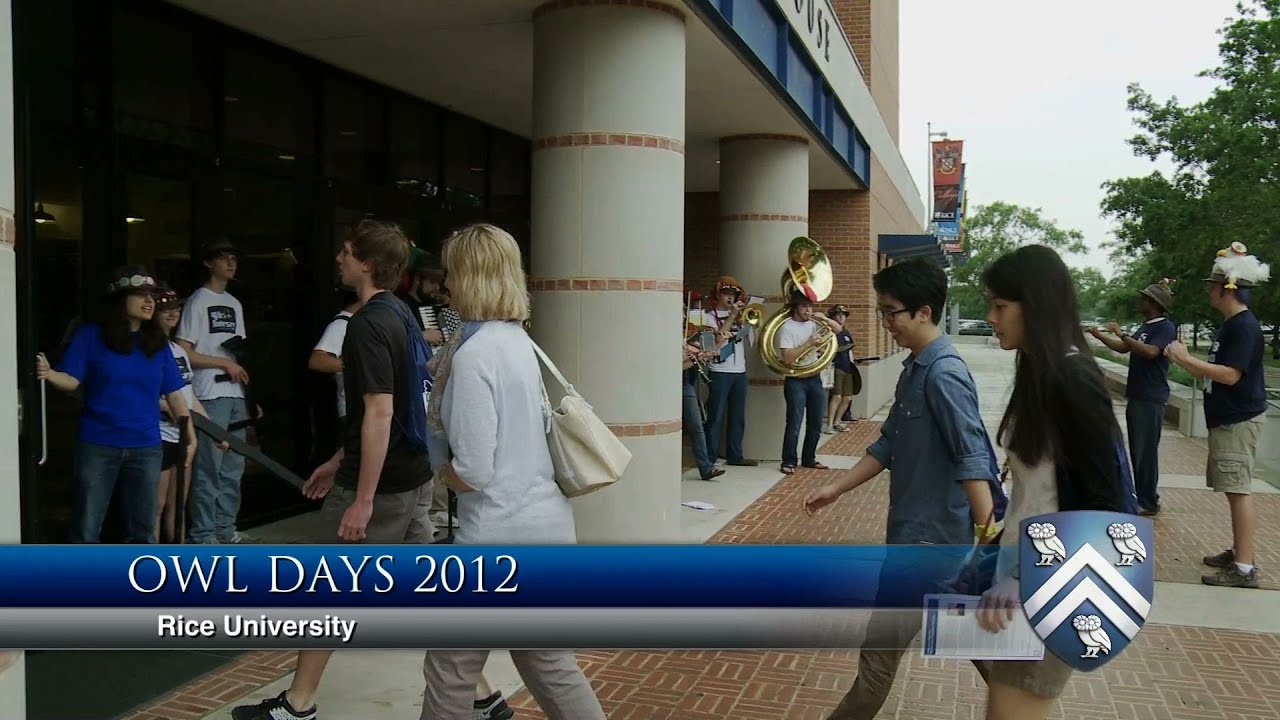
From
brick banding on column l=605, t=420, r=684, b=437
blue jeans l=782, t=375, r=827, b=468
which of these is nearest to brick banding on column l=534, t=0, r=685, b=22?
brick banding on column l=605, t=420, r=684, b=437

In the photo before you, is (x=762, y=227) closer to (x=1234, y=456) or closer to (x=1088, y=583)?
(x=1234, y=456)

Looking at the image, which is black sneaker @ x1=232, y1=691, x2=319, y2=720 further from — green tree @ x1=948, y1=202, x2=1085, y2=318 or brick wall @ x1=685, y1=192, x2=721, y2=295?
green tree @ x1=948, y1=202, x2=1085, y2=318

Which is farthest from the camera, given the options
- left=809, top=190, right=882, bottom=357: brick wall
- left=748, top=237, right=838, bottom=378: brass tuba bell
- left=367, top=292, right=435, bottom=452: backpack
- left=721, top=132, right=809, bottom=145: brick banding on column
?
left=809, top=190, right=882, bottom=357: brick wall

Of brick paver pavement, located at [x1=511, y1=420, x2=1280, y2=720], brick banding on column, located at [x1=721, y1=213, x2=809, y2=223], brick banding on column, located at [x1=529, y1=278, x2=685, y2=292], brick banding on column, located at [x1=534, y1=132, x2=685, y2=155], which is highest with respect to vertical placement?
brick banding on column, located at [x1=721, y1=213, x2=809, y2=223]

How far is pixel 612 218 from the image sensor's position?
279 inches

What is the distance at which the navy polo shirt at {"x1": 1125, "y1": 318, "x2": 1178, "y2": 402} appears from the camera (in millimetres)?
8523

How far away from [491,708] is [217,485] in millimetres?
3342

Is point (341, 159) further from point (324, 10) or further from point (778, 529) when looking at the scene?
point (778, 529)

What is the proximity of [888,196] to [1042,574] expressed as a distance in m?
19.5

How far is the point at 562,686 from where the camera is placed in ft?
11.3

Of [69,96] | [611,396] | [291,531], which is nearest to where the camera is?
[69,96]

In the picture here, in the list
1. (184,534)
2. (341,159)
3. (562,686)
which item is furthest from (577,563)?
(341,159)

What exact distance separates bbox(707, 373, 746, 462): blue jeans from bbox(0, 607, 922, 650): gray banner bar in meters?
8.14

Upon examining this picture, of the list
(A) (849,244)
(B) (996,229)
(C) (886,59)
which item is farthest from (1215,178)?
(B) (996,229)
